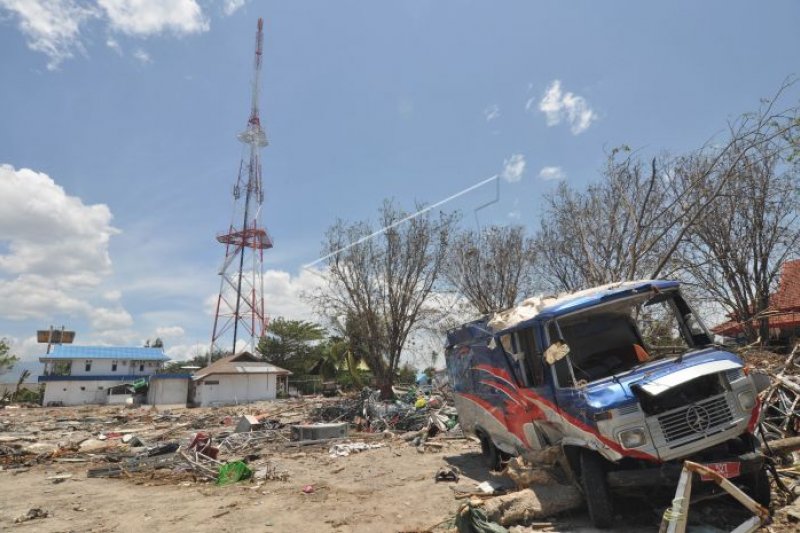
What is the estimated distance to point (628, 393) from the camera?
217 inches

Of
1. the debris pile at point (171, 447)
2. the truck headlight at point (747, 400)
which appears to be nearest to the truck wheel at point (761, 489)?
the truck headlight at point (747, 400)

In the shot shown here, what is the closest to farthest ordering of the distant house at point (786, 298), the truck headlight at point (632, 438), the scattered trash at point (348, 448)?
the truck headlight at point (632, 438) → the scattered trash at point (348, 448) → the distant house at point (786, 298)

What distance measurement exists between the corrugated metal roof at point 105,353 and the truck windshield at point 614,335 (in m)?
54.9

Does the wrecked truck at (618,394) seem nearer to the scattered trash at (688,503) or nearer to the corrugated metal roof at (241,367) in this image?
the scattered trash at (688,503)

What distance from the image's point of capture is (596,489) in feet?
18.3

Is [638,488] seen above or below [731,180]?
below

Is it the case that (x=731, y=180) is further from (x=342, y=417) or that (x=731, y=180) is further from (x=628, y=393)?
(x=342, y=417)

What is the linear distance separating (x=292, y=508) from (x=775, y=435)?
7848 mm

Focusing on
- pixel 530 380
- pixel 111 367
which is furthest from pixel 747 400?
pixel 111 367

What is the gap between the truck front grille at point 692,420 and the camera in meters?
5.34

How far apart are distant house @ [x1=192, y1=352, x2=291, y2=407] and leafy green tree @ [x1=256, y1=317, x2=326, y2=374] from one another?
226 inches

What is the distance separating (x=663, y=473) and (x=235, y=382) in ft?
134

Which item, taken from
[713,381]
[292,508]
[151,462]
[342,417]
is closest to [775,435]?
[713,381]

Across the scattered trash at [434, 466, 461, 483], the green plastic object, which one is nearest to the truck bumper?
the scattered trash at [434, 466, 461, 483]
